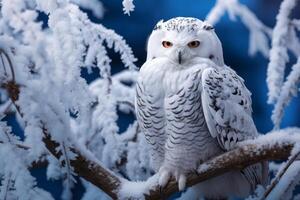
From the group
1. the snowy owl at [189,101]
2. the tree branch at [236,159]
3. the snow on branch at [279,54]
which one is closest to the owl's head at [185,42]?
the snowy owl at [189,101]

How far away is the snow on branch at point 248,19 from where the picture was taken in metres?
1.15

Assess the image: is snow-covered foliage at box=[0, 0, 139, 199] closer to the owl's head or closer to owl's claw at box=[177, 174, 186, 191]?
the owl's head

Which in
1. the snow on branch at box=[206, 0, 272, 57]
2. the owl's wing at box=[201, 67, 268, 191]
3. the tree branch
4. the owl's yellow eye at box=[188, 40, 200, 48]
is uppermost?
the snow on branch at box=[206, 0, 272, 57]

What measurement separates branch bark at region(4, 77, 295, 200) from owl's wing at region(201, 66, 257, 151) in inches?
2.7

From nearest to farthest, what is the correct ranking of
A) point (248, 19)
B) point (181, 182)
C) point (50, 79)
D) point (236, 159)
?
point (50, 79), point (236, 159), point (181, 182), point (248, 19)

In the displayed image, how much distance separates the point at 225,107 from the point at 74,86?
34 centimetres

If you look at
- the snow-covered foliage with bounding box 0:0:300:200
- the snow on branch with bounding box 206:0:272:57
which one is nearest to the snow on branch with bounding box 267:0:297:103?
the snow-covered foliage with bounding box 0:0:300:200

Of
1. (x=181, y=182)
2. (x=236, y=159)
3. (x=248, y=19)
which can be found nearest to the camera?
(x=236, y=159)

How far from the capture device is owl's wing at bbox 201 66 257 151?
3.23 feet

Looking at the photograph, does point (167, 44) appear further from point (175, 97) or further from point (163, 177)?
point (163, 177)

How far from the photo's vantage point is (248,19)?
Result: 1157 millimetres

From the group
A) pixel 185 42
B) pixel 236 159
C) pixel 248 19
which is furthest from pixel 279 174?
pixel 248 19

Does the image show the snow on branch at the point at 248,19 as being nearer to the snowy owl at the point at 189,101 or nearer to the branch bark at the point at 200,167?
the snowy owl at the point at 189,101

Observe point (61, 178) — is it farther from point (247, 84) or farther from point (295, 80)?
point (295, 80)
